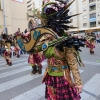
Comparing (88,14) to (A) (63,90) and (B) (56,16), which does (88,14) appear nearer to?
(B) (56,16)

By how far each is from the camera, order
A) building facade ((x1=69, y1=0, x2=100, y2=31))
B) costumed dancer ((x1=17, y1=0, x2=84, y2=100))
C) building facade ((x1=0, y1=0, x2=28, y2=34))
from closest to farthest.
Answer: costumed dancer ((x1=17, y1=0, x2=84, y2=100)) → building facade ((x1=0, y1=0, x2=28, y2=34)) → building facade ((x1=69, y1=0, x2=100, y2=31))

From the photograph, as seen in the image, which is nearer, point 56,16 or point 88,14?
point 56,16

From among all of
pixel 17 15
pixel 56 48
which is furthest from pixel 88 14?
pixel 56 48

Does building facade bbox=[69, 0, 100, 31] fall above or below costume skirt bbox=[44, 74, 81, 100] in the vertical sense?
above

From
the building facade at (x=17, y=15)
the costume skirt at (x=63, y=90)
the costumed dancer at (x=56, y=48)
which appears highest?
the building facade at (x=17, y=15)

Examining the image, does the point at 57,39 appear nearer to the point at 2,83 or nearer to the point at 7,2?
the point at 2,83

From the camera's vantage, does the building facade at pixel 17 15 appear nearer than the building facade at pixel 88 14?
Yes

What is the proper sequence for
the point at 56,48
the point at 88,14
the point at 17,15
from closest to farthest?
the point at 56,48 < the point at 17,15 < the point at 88,14

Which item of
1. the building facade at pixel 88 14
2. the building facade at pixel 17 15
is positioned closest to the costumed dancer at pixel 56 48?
the building facade at pixel 17 15

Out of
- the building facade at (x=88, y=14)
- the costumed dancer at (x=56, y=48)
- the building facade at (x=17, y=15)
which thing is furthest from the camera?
the building facade at (x=88, y=14)

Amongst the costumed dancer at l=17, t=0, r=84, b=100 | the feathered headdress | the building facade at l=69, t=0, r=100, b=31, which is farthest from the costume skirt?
the building facade at l=69, t=0, r=100, b=31

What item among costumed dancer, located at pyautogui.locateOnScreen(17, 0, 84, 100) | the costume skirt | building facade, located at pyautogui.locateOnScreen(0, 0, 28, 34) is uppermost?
building facade, located at pyautogui.locateOnScreen(0, 0, 28, 34)

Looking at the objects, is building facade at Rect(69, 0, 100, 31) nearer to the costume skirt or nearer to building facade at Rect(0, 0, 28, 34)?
building facade at Rect(0, 0, 28, 34)

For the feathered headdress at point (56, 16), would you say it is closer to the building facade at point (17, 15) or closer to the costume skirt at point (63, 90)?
the costume skirt at point (63, 90)
